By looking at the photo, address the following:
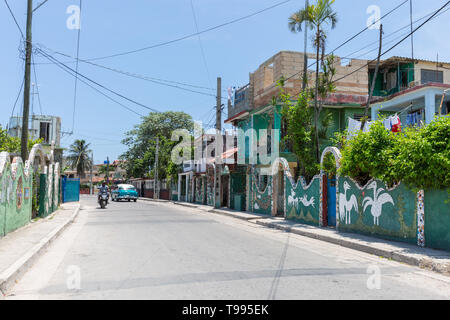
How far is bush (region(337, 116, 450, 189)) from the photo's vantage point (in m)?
9.11

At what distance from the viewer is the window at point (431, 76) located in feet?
80.2

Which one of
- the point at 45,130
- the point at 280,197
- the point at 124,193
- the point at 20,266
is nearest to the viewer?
the point at 20,266

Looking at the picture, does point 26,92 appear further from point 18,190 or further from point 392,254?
point 392,254

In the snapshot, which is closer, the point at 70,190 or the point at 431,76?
the point at 431,76

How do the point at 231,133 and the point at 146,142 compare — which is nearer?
the point at 231,133

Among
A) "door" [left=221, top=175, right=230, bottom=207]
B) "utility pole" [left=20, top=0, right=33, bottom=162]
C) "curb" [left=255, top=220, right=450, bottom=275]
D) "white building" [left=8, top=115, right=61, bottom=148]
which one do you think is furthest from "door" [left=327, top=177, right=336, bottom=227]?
"white building" [left=8, top=115, right=61, bottom=148]

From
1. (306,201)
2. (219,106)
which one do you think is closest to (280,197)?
(306,201)

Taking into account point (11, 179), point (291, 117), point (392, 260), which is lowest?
point (392, 260)

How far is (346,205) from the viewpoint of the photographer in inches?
541

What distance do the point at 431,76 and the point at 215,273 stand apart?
23.0 m
